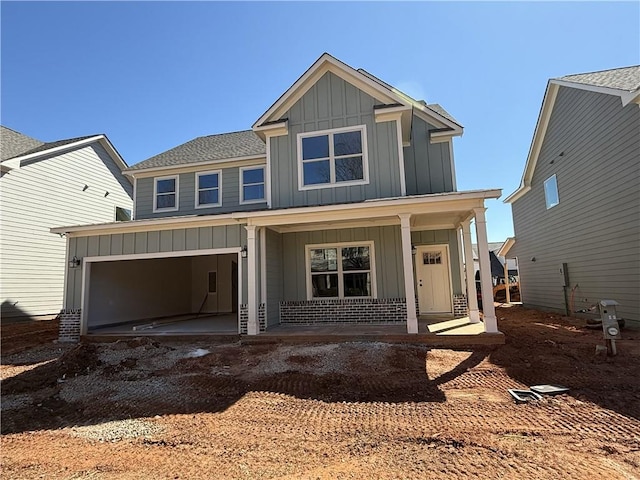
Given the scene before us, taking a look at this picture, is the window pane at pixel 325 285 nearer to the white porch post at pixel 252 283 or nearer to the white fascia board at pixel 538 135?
the white porch post at pixel 252 283

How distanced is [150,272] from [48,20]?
8199 millimetres

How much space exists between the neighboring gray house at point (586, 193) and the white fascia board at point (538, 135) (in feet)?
0.12

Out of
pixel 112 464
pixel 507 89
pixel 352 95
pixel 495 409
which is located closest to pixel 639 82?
pixel 507 89

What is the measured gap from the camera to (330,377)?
5605mm

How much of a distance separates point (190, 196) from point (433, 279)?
8.66m

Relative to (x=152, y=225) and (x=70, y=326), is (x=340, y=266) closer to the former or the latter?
(x=152, y=225)

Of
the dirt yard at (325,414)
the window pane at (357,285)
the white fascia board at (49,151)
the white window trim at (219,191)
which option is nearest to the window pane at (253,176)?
the white window trim at (219,191)

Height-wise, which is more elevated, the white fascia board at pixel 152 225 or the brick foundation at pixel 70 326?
the white fascia board at pixel 152 225

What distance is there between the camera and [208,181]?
41.5ft

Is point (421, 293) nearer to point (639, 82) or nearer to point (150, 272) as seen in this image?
point (639, 82)

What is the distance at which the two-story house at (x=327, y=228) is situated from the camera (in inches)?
354

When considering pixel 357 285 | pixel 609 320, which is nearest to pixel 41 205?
pixel 357 285

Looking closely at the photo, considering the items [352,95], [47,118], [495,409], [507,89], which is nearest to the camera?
[495,409]

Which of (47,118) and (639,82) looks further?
(47,118)
